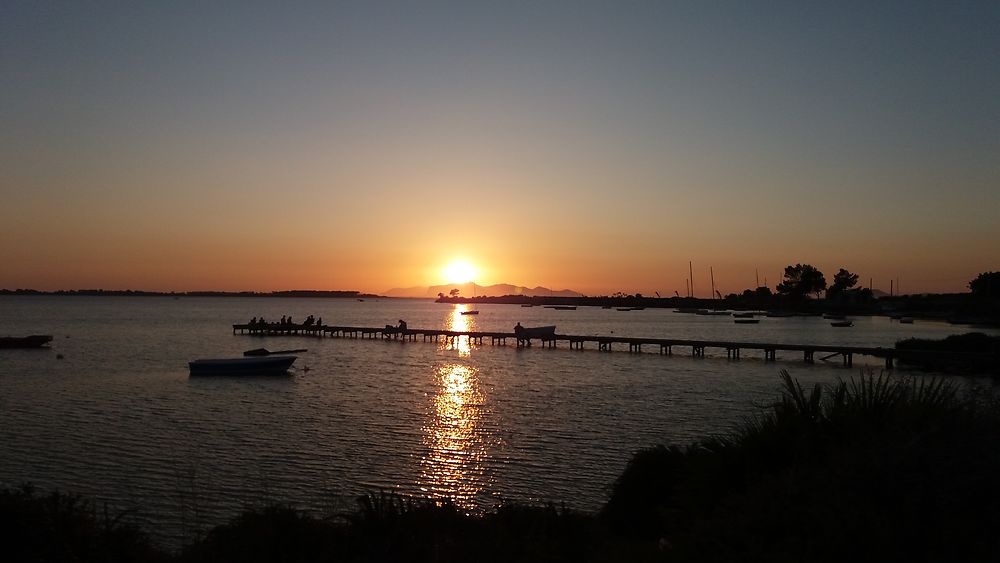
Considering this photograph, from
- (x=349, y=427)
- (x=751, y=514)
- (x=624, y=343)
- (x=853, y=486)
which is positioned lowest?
(x=349, y=427)

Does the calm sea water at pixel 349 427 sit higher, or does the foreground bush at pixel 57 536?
the foreground bush at pixel 57 536

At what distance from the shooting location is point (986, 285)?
466 ft

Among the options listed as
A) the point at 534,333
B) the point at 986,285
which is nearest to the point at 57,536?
the point at 534,333

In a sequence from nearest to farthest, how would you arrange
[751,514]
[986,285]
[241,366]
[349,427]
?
1. [751,514]
2. [349,427]
3. [241,366]
4. [986,285]

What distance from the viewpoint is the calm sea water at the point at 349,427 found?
1697cm

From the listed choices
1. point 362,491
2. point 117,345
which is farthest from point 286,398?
point 117,345

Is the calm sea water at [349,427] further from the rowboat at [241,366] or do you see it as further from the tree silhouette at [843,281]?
the tree silhouette at [843,281]

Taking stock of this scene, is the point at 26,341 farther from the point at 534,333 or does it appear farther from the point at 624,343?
the point at 624,343

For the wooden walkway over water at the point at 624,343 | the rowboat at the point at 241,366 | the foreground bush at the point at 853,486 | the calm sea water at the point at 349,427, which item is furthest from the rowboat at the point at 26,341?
the foreground bush at the point at 853,486

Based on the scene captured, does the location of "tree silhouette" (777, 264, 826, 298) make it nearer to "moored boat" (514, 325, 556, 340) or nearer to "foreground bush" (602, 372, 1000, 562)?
"moored boat" (514, 325, 556, 340)

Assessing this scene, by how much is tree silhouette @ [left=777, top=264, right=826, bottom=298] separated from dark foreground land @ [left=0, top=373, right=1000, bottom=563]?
175 metres

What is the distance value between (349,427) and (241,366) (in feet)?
64.9

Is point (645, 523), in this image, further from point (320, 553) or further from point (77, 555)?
point (77, 555)

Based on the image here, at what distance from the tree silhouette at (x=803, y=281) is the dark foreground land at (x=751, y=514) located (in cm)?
17530
